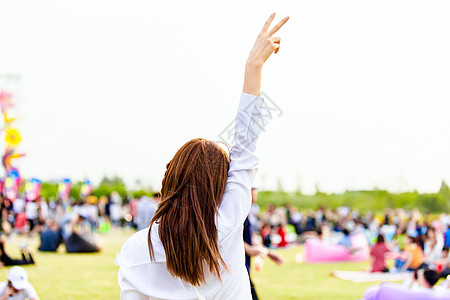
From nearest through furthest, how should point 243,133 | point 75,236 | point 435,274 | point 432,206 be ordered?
point 243,133
point 435,274
point 75,236
point 432,206

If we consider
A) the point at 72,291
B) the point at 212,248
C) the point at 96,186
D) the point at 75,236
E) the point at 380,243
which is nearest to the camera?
the point at 212,248

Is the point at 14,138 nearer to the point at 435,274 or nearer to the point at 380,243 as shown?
the point at 380,243

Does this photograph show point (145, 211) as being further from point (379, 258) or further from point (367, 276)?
point (379, 258)

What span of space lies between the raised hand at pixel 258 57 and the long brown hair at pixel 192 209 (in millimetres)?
225

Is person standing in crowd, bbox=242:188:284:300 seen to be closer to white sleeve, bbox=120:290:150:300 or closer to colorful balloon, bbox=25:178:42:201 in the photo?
white sleeve, bbox=120:290:150:300

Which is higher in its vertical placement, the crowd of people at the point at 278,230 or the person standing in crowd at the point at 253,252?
the person standing in crowd at the point at 253,252

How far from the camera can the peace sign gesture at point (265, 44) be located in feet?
5.43

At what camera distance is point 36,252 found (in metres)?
13.6

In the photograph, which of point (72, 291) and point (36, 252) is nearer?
point (72, 291)

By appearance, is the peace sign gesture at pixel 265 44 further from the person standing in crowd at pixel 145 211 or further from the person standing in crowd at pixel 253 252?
the person standing in crowd at pixel 145 211

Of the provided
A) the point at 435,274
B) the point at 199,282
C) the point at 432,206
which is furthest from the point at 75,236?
the point at 432,206

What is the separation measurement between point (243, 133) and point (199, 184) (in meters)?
0.23

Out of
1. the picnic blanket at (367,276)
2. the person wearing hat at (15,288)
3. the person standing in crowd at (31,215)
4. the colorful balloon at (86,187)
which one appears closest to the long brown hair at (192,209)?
the person wearing hat at (15,288)

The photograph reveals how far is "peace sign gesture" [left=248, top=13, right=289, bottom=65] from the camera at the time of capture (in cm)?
165
